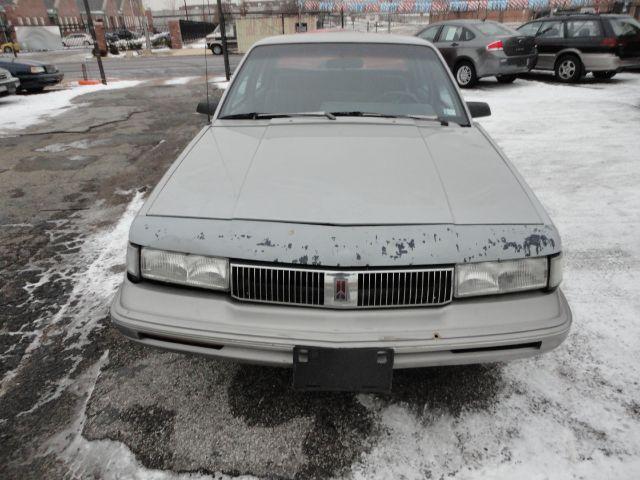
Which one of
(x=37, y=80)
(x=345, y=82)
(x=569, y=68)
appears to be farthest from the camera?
(x=37, y=80)

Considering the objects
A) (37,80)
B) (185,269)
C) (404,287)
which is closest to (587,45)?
(404,287)

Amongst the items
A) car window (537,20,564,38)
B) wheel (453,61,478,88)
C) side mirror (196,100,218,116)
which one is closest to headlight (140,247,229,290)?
side mirror (196,100,218,116)

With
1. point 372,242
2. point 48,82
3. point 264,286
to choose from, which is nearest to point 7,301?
point 264,286

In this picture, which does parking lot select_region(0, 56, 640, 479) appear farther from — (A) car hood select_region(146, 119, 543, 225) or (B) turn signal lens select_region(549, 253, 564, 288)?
(A) car hood select_region(146, 119, 543, 225)

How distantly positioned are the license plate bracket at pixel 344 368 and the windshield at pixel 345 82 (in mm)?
1748

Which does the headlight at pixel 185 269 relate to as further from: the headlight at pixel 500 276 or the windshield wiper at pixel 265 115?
the windshield wiper at pixel 265 115

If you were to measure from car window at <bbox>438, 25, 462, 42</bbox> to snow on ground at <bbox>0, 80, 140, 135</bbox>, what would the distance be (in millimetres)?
8816

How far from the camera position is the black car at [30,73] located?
39.9ft

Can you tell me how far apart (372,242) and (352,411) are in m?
0.90

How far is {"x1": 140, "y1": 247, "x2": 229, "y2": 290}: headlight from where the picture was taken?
1837 mm

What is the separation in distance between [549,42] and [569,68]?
806 millimetres

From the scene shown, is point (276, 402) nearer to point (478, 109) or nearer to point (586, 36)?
point (478, 109)

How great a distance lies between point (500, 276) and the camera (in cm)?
183

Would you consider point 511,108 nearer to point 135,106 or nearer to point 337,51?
point 337,51
